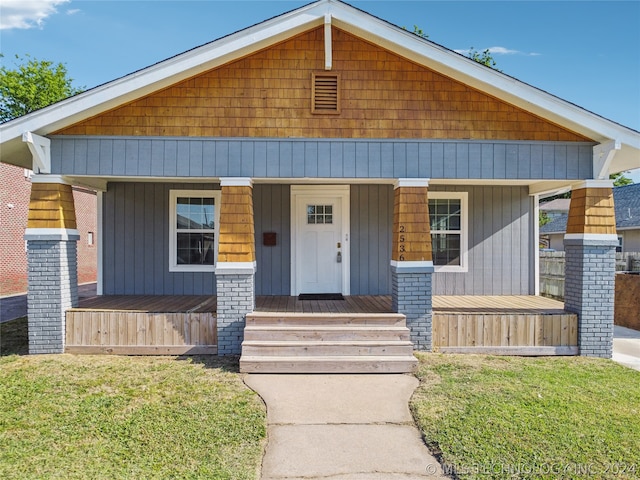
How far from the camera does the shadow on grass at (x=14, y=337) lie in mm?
6125

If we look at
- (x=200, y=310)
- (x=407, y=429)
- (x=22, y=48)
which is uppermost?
(x=22, y=48)

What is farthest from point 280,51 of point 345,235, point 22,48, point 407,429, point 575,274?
point 22,48

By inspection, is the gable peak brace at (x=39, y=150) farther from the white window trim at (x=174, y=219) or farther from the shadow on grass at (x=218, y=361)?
the shadow on grass at (x=218, y=361)

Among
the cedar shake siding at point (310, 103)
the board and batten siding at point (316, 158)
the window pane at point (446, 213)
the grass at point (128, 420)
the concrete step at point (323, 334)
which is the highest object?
the cedar shake siding at point (310, 103)

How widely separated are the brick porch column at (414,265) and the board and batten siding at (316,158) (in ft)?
1.66

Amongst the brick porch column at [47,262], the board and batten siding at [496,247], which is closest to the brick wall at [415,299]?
the board and batten siding at [496,247]

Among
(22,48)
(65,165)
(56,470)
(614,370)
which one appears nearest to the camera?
(56,470)

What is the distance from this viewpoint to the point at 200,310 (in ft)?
20.6

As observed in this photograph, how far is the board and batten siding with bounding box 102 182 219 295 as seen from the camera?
7992 millimetres

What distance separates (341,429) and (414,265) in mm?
2845

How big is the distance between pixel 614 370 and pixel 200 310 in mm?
6142

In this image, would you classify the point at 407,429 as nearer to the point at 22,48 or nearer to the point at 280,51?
the point at 280,51

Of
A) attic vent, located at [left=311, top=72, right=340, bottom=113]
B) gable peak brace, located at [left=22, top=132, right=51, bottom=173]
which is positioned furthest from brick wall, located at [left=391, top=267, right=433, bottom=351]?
gable peak brace, located at [left=22, top=132, right=51, bottom=173]

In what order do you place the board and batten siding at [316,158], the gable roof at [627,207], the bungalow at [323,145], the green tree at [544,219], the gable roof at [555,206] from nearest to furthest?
the bungalow at [323,145], the board and batten siding at [316,158], the gable roof at [627,207], the green tree at [544,219], the gable roof at [555,206]
